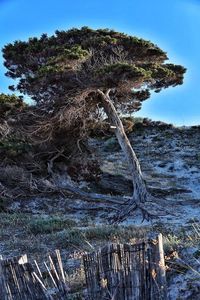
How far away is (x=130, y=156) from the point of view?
16016 millimetres

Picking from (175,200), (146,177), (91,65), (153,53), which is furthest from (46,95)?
(146,177)

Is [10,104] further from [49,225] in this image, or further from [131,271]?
[131,271]

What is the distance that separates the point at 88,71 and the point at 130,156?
10.3 feet

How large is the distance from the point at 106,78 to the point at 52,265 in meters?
9.74

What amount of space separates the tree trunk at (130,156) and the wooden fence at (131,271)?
10500 mm

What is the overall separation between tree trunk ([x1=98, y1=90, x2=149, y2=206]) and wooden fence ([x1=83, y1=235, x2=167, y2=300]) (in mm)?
10500

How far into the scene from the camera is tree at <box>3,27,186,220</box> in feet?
45.7

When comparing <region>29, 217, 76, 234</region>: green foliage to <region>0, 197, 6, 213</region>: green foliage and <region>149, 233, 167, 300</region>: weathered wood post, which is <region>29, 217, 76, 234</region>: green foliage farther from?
<region>149, 233, 167, 300</region>: weathered wood post

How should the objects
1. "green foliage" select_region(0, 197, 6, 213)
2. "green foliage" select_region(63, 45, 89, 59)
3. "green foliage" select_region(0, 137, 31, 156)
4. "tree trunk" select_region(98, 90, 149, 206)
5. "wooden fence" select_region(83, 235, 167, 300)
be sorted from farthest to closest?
1. "green foliage" select_region(0, 137, 31, 156)
2. "green foliage" select_region(0, 197, 6, 213)
3. "tree trunk" select_region(98, 90, 149, 206)
4. "green foliage" select_region(63, 45, 89, 59)
5. "wooden fence" select_region(83, 235, 167, 300)

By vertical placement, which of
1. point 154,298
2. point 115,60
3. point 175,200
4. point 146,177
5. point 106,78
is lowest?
point 154,298

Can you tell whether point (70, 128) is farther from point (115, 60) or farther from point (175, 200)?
point (175, 200)

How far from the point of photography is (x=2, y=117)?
16.0 meters

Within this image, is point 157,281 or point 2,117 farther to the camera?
point 2,117

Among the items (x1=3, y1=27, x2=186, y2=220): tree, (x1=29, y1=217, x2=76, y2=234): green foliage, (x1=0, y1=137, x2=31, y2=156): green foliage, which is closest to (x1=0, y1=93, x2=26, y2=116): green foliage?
(x1=3, y1=27, x2=186, y2=220): tree
